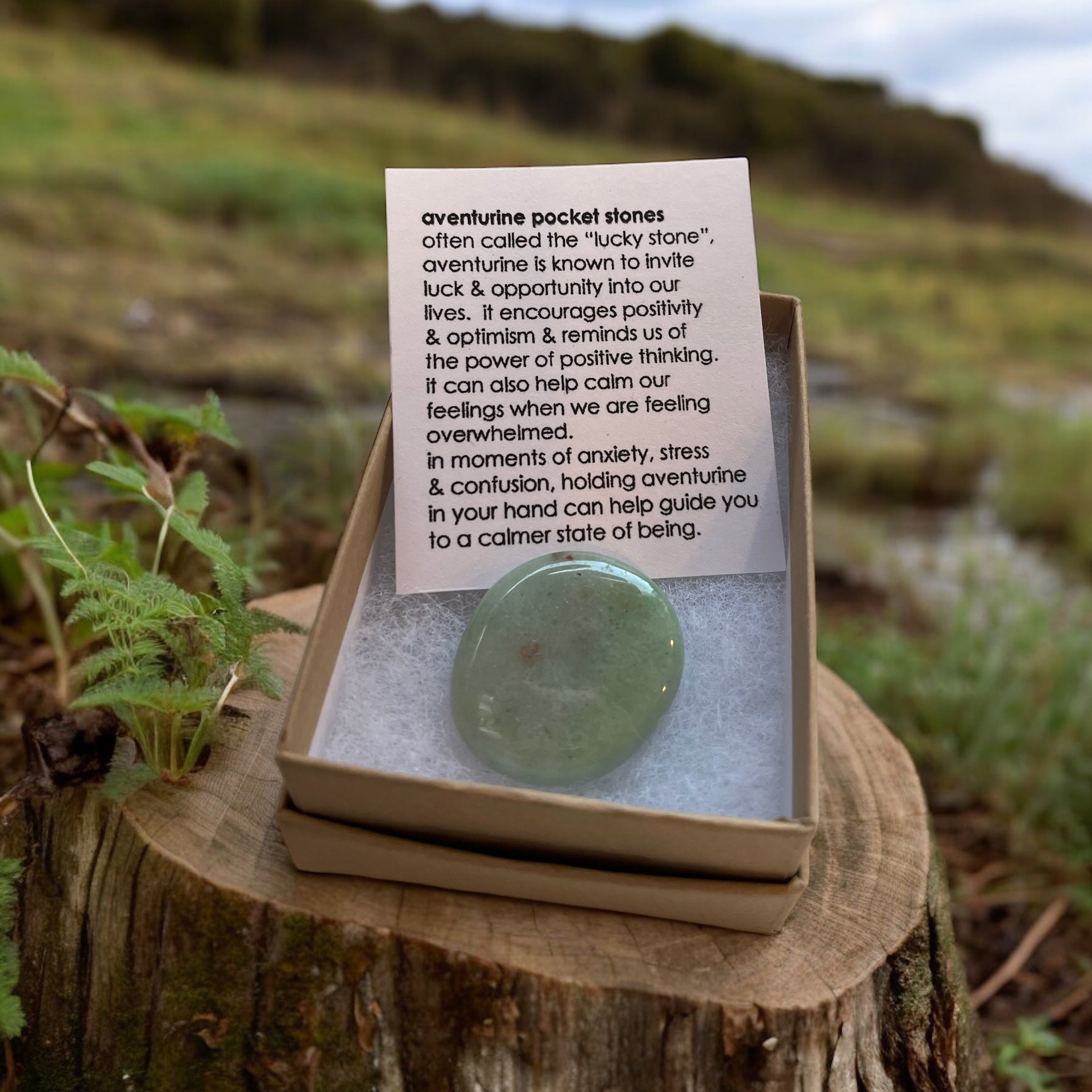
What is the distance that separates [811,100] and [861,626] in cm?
460

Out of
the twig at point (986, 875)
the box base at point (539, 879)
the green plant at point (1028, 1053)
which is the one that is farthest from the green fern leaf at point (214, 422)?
the twig at point (986, 875)

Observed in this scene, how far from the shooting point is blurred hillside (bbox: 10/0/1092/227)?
234 inches

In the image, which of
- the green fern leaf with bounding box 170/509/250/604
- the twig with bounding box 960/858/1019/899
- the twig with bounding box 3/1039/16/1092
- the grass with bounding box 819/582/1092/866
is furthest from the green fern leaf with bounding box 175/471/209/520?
the twig with bounding box 960/858/1019/899

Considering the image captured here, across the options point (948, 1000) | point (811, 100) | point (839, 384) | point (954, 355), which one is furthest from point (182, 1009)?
point (811, 100)

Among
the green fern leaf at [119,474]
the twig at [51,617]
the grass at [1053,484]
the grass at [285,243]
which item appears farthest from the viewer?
the grass at [285,243]

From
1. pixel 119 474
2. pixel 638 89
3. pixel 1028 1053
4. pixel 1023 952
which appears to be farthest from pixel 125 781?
pixel 638 89

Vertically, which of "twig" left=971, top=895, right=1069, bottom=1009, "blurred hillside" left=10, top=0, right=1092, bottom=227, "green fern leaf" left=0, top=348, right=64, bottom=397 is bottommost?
"twig" left=971, top=895, right=1069, bottom=1009

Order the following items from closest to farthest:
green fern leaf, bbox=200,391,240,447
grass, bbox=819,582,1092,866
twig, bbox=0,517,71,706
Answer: green fern leaf, bbox=200,391,240,447 → twig, bbox=0,517,71,706 → grass, bbox=819,582,1092,866

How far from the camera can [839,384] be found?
459 cm

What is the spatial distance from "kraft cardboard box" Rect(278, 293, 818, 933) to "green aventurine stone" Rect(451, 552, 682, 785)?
0.31 feet

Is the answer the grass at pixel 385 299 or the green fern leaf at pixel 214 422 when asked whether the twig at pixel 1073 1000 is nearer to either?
the grass at pixel 385 299

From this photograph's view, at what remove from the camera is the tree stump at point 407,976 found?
747mm

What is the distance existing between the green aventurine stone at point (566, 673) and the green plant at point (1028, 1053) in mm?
941

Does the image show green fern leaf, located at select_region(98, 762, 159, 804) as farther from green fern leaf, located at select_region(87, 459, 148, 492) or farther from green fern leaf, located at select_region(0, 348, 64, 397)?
green fern leaf, located at select_region(0, 348, 64, 397)
